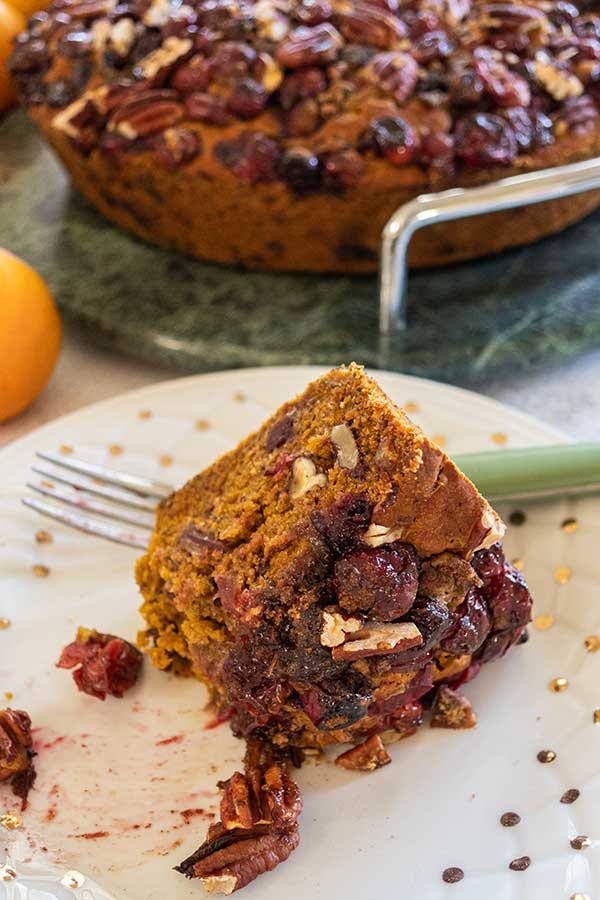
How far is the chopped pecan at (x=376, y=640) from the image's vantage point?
4.05 feet

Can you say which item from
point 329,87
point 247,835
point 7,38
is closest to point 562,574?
point 247,835

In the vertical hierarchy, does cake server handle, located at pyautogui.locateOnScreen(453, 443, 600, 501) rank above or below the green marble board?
above

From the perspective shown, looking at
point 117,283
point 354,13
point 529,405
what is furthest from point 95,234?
A: point 529,405

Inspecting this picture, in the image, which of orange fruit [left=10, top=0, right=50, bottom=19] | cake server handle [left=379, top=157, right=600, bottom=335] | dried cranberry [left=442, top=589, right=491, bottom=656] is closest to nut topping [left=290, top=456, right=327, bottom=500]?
dried cranberry [left=442, top=589, right=491, bottom=656]

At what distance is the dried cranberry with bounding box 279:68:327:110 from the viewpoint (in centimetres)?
214

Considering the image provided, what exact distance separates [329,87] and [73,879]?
1.64m

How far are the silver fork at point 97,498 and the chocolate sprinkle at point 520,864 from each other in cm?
76

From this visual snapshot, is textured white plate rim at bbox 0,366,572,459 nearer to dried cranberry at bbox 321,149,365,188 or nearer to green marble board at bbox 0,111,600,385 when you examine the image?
green marble board at bbox 0,111,600,385

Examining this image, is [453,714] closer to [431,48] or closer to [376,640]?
[376,640]

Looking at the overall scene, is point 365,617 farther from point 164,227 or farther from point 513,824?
point 164,227

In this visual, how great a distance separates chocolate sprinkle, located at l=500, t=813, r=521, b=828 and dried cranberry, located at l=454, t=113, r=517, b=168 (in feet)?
4.42

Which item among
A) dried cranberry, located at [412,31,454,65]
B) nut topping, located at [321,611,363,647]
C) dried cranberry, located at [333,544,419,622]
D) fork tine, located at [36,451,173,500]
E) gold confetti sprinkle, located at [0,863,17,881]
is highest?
dried cranberry, located at [412,31,454,65]

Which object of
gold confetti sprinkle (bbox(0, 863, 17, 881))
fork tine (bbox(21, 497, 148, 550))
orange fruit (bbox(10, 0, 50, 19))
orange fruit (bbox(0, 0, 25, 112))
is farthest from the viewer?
orange fruit (bbox(10, 0, 50, 19))

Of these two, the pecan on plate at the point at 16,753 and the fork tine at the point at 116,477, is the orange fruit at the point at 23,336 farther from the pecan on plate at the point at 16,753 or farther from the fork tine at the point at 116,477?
the pecan on plate at the point at 16,753
